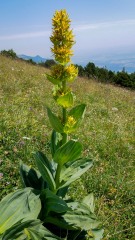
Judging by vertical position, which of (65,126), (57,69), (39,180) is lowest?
(39,180)

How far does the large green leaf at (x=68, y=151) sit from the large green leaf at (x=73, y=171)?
30 centimetres

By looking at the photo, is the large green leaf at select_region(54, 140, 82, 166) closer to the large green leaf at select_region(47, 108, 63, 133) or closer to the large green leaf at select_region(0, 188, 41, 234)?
the large green leaf at select_region(47, 108, 63, 133)

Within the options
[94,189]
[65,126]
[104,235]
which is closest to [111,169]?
[94,189]

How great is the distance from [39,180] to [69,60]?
4.86 feet

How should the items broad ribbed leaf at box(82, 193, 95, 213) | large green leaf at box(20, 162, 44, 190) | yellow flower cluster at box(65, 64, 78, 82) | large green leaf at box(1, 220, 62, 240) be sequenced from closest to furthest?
large green leaf at box(1, 220, 62, 240) < yellow flower cluster at box(65, 64, 78, 82) < large green leaf at box(20, 162, 44, 190) < broad ribbed leaf at box(82, 193, 95, 213)

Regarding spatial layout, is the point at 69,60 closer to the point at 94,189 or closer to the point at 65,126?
the point at 65,126

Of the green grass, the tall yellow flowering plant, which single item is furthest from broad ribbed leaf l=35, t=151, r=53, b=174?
the green grass

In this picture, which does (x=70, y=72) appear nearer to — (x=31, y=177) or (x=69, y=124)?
(x=69, y=124)

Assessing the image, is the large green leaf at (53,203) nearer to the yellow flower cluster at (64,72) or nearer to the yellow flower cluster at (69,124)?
the yellow flower cluster at (69,124)

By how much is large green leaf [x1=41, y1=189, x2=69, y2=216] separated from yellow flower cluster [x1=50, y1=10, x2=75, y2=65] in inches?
52.6

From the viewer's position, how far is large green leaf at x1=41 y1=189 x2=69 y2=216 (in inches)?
129

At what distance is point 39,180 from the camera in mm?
3826

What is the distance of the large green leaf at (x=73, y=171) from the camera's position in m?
3.55

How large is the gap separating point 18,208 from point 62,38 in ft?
5.58
